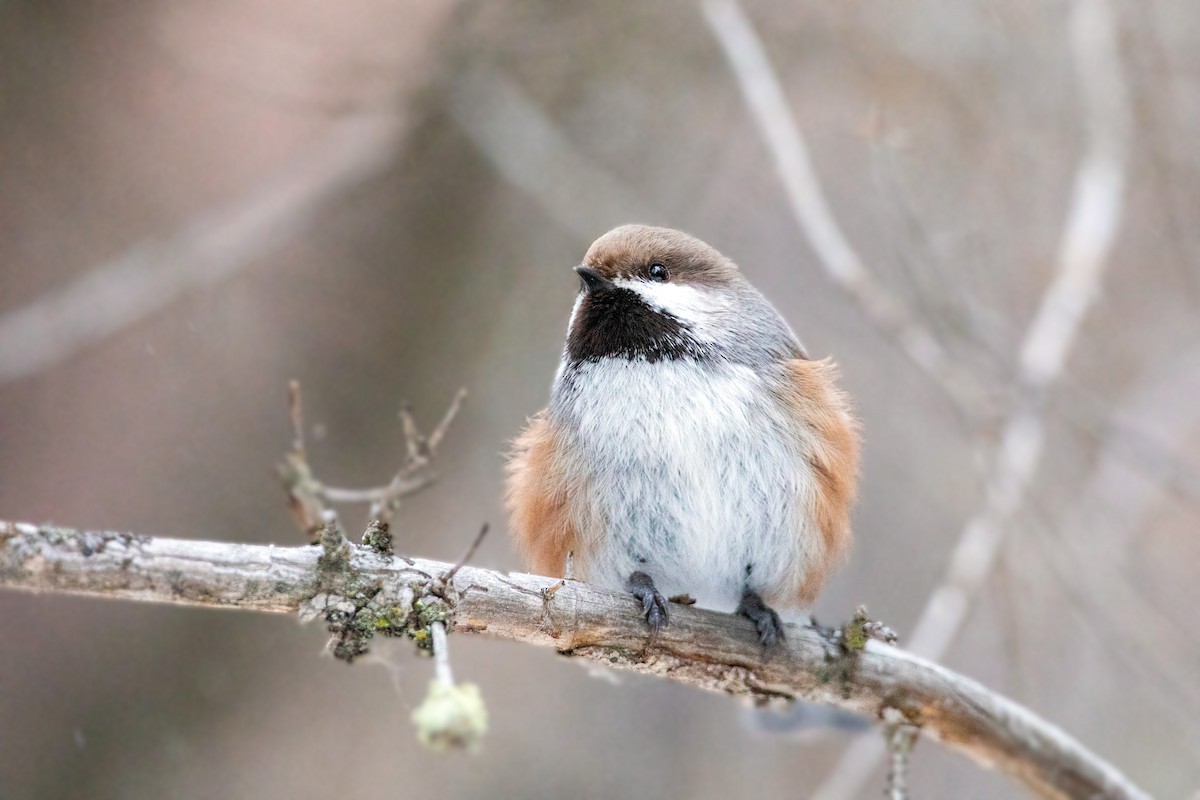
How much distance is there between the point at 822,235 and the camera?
4027 millimetres

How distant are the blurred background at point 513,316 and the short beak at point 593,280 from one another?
1.22 m

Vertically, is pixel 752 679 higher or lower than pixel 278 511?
lower

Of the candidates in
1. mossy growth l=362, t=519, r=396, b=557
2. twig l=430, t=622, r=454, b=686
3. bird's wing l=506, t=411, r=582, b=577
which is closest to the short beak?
bird's wing l=506, t=411, r=582, b=577

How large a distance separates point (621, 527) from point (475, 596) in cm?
92

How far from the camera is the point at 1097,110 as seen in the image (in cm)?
452

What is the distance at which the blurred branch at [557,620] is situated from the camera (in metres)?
1.88

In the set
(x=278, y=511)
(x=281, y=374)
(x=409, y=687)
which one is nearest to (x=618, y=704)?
(x=409, y=687)

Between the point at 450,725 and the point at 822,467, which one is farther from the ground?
the point at 822,467

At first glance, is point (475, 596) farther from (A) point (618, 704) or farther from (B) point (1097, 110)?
(B) point (1097, 110)

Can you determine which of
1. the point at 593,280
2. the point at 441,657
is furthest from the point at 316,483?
the point at 593,280

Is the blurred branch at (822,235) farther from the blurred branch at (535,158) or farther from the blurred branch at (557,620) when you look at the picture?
the blurred branch at (557,620)

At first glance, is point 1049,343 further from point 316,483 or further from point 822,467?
point 316,483

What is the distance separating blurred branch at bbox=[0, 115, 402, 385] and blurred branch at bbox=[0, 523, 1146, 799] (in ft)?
8.42

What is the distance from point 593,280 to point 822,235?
1111 millimetres
